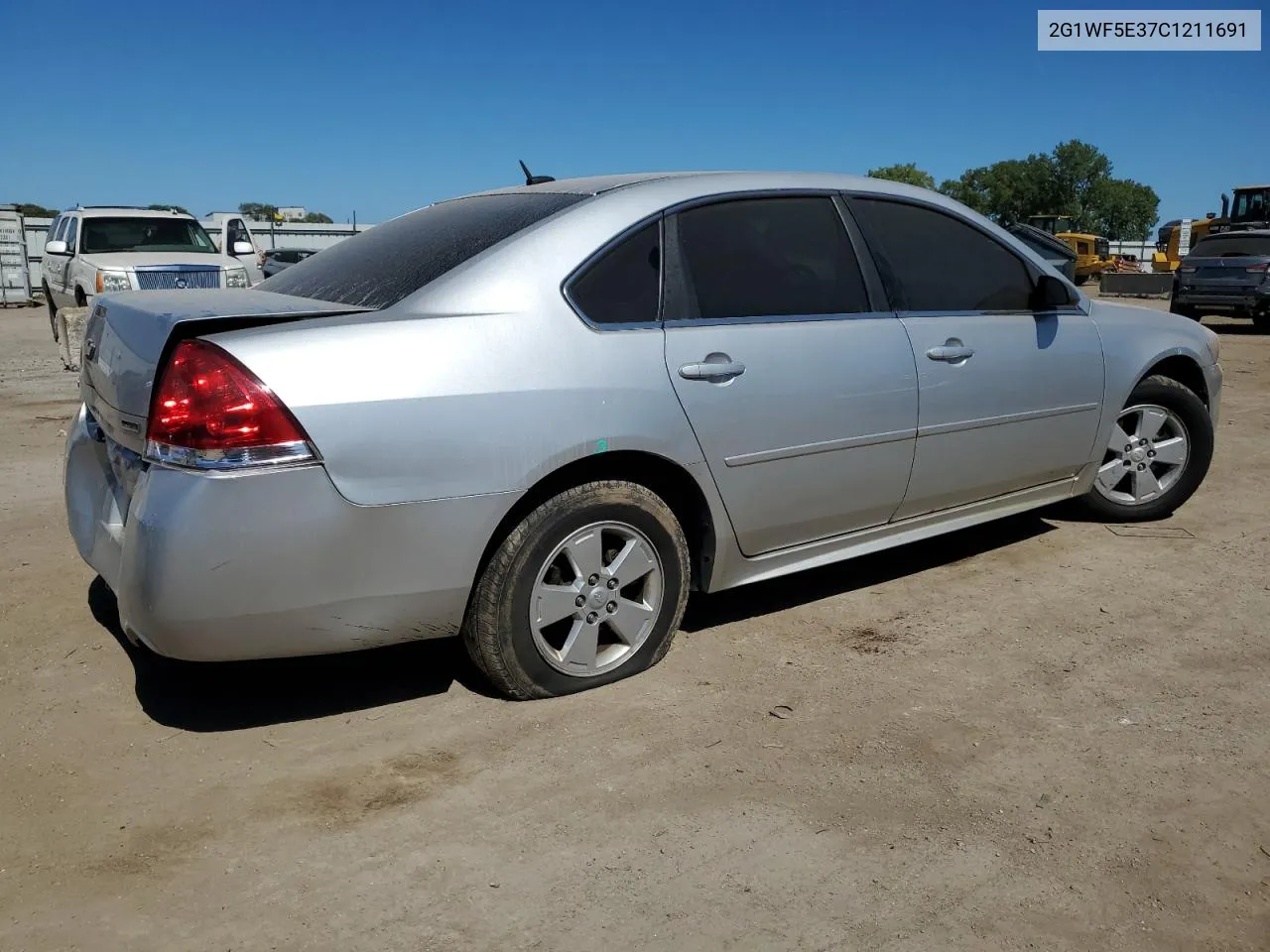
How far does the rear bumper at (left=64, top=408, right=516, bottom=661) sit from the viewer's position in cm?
271

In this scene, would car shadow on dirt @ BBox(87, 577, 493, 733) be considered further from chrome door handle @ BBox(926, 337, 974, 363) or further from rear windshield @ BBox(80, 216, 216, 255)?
rear windshield @ BBox(80, 216, 216, 255)

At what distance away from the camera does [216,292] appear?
Answer: 350 cm

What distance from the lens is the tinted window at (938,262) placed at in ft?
13.2

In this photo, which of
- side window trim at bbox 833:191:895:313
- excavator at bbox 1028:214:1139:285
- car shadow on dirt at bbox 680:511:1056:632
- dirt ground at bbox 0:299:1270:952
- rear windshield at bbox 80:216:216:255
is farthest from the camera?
excavator at bbox 1028:214:1139:285

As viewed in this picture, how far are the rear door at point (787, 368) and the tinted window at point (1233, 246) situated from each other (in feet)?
53.5

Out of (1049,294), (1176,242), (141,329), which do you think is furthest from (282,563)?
(1176,242)

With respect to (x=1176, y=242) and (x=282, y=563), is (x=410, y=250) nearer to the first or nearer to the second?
(x=282, y=563)

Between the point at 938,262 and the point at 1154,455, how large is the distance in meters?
1.77

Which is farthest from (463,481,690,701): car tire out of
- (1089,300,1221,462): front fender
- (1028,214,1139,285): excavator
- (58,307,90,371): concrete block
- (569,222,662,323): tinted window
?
(1028,214,1139,285): excavator

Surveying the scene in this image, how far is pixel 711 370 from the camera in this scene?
3387 millimetres

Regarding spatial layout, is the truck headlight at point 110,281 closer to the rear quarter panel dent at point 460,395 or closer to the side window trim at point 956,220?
the side window trim at point 956,220

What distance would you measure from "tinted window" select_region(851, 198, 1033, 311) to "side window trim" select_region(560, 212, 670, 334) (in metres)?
0.92

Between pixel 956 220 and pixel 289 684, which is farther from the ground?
pixel 956 220

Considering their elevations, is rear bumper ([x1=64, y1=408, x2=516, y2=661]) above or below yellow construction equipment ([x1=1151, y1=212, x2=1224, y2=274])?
below
